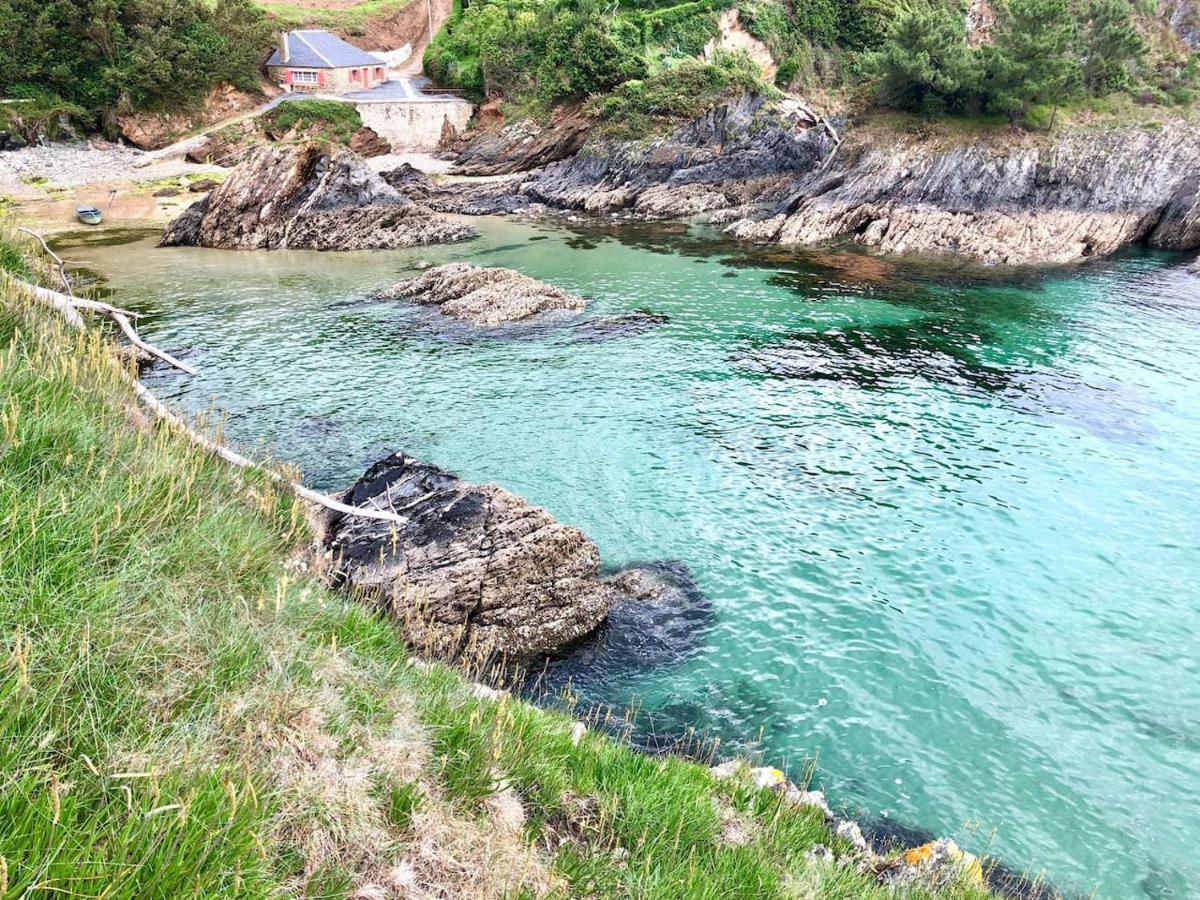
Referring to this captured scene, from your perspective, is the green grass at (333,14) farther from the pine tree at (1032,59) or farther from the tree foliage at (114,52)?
the pine tree at (1032,59)

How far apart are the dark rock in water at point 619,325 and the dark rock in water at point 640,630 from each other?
1496cm

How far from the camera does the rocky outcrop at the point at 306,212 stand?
42969 mm

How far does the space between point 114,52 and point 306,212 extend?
3723 cm

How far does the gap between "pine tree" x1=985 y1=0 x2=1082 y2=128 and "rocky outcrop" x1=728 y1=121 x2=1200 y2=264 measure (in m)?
3.00

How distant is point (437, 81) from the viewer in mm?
79375

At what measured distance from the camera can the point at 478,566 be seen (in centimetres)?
1181

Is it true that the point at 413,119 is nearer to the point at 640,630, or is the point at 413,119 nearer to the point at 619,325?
the point at 619,325

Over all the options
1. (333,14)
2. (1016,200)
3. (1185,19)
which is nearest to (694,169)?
(1016,200)

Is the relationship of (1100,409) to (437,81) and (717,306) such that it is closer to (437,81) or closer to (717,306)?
(717,306)

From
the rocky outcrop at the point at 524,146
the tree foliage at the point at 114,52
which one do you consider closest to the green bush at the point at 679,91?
the rocky outcrop at the point at 524,146

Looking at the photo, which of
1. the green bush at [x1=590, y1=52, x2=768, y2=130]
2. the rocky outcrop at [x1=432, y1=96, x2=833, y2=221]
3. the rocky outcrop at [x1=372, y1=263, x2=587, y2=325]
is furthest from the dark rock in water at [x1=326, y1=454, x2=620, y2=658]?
the green bush at [x1=590, y1=52, x2=768, y2=130]

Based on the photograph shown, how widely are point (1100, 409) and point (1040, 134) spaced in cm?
3581

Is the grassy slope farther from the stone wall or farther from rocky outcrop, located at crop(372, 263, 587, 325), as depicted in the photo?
the stone wall

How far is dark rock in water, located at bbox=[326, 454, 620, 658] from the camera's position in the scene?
11.2 m
